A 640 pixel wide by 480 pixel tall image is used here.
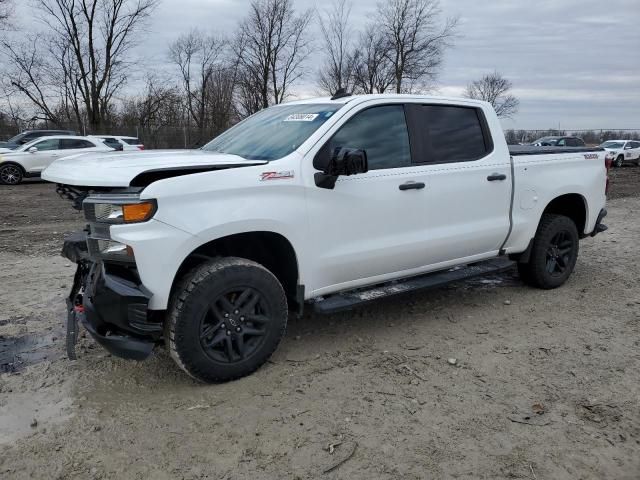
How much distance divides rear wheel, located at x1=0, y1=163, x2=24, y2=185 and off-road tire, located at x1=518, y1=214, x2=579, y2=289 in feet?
54.2

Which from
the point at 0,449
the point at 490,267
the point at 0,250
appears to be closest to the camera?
the point at 0,449

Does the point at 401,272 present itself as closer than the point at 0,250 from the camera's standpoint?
Yes

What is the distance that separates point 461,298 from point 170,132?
94.5 feet

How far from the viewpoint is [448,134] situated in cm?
470

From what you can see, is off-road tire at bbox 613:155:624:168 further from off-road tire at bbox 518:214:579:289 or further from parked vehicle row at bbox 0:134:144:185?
off-road tire at bbox 518:214:579:289

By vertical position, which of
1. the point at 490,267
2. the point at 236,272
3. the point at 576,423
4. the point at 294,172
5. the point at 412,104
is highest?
the point at 412,104

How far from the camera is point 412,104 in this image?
4.50 m

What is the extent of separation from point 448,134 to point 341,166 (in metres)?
1.48

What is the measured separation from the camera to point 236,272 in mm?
3465

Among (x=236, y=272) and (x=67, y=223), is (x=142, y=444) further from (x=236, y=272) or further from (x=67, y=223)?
(x=67, y=223)

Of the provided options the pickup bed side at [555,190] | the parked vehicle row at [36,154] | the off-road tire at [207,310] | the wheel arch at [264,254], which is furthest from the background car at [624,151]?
the off-road tire at [207,310]

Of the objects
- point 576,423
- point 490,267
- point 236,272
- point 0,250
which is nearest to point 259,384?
point 236,272

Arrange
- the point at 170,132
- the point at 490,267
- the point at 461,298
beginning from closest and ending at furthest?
the point at 490,267, the point at 461,298, the point at 170,132

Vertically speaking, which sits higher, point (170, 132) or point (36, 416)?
point (170, 132)
